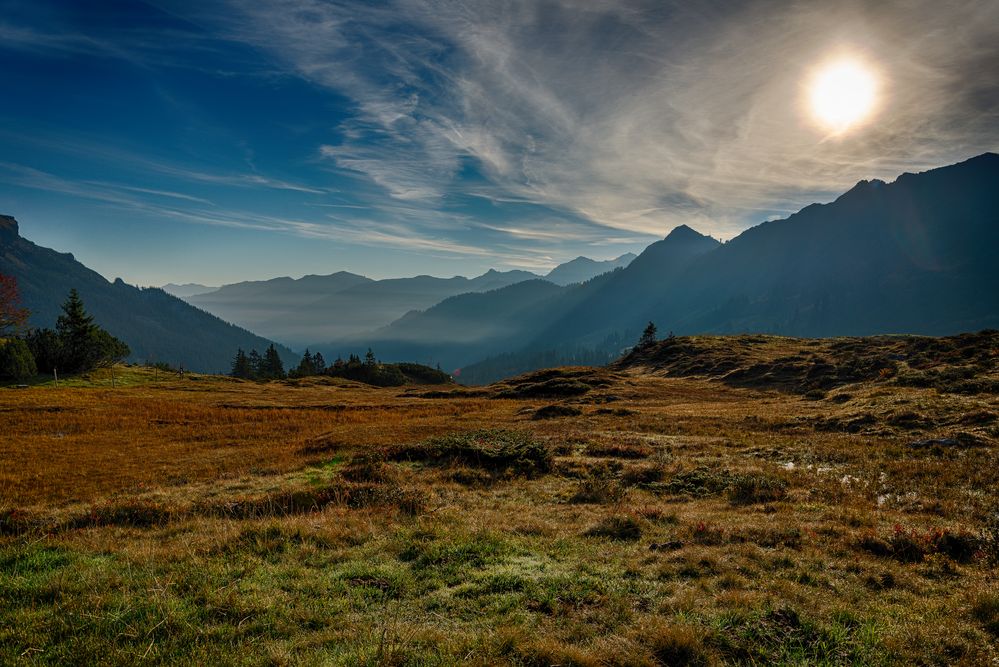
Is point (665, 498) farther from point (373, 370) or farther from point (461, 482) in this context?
point (373, 370)

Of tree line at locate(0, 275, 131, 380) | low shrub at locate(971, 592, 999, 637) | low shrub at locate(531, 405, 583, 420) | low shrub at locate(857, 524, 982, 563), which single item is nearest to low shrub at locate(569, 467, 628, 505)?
low shrub at locate(857, 524, 982, 563)

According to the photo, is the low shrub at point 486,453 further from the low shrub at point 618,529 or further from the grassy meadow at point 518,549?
the low shrub at point 618,529

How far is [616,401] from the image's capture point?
188 feet

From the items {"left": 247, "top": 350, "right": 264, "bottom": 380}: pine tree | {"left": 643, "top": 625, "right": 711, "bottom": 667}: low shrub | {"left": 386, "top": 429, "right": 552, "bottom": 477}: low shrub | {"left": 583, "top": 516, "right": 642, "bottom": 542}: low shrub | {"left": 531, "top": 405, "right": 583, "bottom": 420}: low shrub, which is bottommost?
{"left": 247, "top": 350, "right": 264, "bottom": 380}: pine tree

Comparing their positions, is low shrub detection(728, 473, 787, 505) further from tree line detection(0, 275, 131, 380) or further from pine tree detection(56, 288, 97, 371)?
pine tree detection(56, 288, 97, 371)

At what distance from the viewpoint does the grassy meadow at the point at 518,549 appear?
7086 millimetres

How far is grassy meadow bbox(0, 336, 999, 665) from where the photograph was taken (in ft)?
23.2

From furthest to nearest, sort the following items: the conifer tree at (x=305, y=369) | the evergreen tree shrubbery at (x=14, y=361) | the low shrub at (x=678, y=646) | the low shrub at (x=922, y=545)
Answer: the conifer tree at (x=305, y=369) → the evergreen tree shrubbery at (x=14, y=361) → the low shrub at (x=922, y=545) → the low shrub at (x=678, y=646)

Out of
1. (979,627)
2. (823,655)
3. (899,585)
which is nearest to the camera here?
(823,655)

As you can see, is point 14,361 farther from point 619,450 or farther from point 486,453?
point 619,450

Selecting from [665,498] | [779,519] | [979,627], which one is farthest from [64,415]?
[979,627]

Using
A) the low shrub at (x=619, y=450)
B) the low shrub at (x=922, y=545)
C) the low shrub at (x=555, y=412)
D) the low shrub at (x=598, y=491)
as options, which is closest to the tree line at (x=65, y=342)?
the low shrub at (x=555, y=412)

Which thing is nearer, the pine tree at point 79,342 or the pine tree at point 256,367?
the pine tree at point 79,342

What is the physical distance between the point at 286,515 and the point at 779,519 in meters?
15.7
